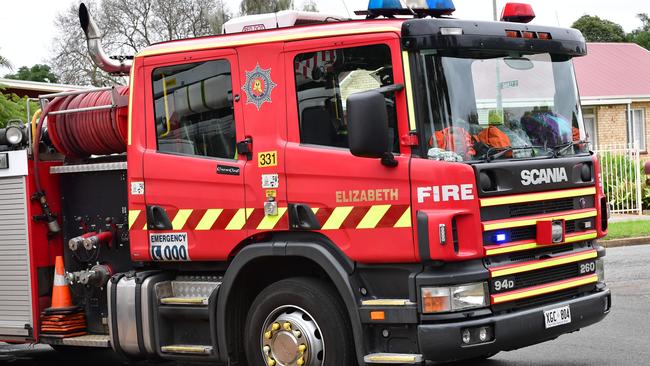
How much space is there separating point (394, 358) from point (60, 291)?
337cm

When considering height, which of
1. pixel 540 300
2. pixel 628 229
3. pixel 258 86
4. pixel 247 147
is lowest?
pixel 628 229

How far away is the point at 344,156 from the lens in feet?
22.8

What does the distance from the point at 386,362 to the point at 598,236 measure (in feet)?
7.07

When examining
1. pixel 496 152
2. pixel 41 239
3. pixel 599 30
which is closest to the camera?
pixel 496 152

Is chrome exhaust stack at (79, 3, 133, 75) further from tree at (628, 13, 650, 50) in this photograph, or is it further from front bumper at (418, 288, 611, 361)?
tree at (628, 13, 650, 50)

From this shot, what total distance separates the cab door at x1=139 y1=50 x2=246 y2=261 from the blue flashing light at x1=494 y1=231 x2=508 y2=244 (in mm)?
1889

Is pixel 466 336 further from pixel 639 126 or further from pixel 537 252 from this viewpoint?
pixel 639 126

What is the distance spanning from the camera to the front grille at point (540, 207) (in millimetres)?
6941

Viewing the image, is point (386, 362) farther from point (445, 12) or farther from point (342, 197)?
point (445, 12)

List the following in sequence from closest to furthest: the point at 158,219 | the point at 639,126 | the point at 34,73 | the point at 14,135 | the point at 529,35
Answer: the point at 529,35, the point at 158,219, the point at 14,135, the point at 639,126, the point at 34,73

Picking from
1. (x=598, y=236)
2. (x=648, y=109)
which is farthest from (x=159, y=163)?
(x=648, y=109)

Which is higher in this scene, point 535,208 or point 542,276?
point 535,208

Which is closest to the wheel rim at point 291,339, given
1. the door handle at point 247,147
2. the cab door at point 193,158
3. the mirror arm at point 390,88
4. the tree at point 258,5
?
the cab door at point 193,158

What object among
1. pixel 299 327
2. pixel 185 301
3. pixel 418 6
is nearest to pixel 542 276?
pixel 299 327
